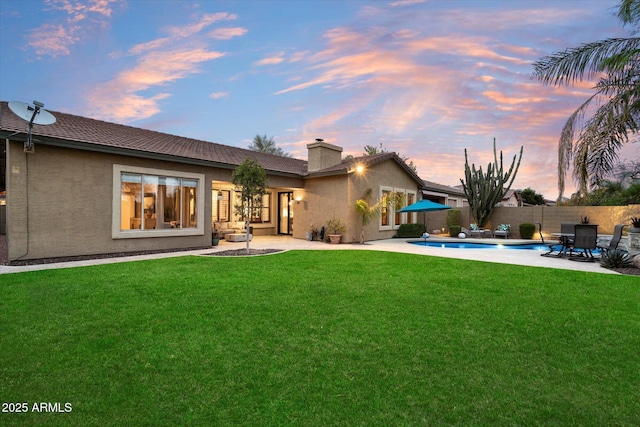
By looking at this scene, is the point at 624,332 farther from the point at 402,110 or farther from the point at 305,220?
the point at 402,110

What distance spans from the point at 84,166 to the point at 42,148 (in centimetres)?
112

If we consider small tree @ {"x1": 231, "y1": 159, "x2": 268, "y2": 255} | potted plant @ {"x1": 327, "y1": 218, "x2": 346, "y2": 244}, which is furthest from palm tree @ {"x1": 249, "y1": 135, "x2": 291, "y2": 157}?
small tree @ {"x1": 231, "y1": 159, "x2": 268, "y2": 255}

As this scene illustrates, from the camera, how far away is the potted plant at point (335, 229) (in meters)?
15.7

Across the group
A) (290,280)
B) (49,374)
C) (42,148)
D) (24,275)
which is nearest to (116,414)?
(49,374)

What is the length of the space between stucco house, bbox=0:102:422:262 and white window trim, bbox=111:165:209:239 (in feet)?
0.11

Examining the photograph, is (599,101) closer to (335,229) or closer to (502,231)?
(335,229)

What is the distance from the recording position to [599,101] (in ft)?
27.4

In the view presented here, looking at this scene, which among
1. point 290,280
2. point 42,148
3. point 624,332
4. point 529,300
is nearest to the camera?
point 624,332

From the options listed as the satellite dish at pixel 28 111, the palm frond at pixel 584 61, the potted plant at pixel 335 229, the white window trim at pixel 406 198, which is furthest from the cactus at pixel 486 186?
the satellite dish at pixel 28 111

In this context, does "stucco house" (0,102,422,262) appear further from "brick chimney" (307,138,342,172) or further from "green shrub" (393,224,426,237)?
"green shrub" (393,224,426,237)

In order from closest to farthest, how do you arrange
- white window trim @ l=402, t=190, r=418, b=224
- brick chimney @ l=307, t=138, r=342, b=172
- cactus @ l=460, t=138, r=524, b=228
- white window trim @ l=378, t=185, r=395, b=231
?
brick chimney @ l=307, t=138, r=342, b=172 → white window trim @ l=378, t=185, r=395, b=231 → white window trim @ l=402, t=190, r=418, b=224 → cactus @ l=460, t=138, r=524, b=228

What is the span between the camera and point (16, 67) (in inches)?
655

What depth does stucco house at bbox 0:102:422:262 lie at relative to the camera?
9.42m

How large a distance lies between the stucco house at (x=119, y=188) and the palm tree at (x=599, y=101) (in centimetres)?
849
